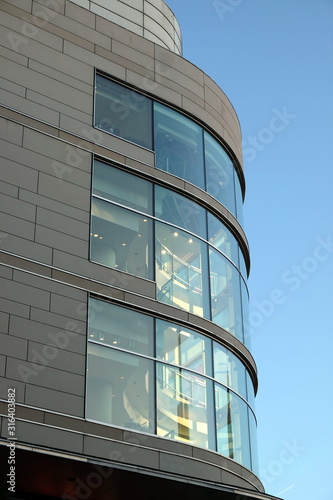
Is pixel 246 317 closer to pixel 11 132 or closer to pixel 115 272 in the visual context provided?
pixel 115 272

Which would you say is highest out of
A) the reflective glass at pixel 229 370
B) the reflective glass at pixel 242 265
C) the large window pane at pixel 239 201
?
the large window pane at pixel 239 201

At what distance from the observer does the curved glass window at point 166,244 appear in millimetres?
18938

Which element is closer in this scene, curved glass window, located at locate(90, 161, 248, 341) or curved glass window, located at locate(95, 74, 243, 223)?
curved glass window, located at locate(90, 161, 248, 341)

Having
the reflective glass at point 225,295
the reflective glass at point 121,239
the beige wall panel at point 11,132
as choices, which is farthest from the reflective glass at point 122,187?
the reflective glass at point 225,295

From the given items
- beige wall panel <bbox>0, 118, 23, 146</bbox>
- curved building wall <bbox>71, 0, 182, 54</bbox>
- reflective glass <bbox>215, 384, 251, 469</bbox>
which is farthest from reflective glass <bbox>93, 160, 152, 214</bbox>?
curved building wall <bbox>71, 0, 182, 54</bbox>

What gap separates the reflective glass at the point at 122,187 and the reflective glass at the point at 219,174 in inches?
91.0

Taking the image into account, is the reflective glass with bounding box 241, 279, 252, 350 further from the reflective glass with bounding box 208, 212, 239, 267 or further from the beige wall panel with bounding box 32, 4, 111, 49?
the beige wall panel with bounding box 32, 4, 111, 49

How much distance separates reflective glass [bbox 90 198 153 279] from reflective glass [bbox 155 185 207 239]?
81 centimetres

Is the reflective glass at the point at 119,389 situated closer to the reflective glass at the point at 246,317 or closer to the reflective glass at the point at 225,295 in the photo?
the reflective glass at the point at 225,295

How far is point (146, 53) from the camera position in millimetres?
21922

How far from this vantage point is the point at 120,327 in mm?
18031

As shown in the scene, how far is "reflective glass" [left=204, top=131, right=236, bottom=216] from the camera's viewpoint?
22.0 meters

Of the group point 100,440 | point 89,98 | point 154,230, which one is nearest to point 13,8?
point 89,98

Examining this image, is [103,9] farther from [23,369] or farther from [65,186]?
[23,369]
